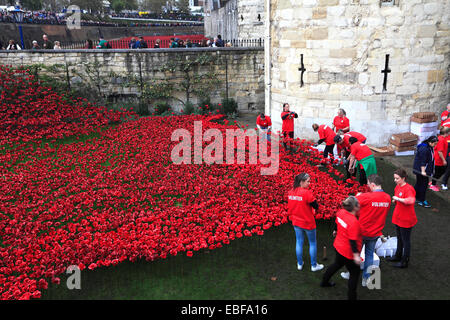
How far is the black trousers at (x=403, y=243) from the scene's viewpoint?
5742mm

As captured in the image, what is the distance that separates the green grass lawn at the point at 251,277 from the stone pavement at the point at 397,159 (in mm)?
1964

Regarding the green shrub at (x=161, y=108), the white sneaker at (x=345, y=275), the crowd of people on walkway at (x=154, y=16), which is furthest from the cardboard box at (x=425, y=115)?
the crowd of people on walkway at (x=154, y=16)

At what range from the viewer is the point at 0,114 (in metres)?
13.8

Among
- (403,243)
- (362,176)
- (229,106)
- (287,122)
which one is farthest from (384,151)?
(229,106)

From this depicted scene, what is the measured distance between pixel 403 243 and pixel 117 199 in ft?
18.7

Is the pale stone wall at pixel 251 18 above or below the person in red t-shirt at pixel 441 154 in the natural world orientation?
above

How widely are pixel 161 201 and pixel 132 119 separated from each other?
826cm

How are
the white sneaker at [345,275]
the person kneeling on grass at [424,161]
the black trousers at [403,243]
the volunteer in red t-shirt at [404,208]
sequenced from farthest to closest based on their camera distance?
the person kneeling on grass at [424,161], the black trousers at [403,243], the white sneaker at [345,275], the volunteer in red t-shirt at [404,208]

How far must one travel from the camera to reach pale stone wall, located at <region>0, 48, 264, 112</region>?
16047 mm

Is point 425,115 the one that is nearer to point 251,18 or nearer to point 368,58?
point 368,58

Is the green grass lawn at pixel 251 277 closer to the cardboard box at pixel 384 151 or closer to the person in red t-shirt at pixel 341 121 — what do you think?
the person in red t-shirt at pixel 341 121

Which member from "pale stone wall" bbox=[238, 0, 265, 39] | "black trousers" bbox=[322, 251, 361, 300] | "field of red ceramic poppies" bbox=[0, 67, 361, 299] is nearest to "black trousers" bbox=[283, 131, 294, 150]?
"field of red ceramic poppies" bbox=[0, 67, 361, 299]

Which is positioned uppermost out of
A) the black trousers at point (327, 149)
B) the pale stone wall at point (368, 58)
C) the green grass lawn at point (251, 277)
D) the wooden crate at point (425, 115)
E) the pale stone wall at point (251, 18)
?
the pale stone wall at point (251, 18)

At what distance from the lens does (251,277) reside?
5809 millimetres
